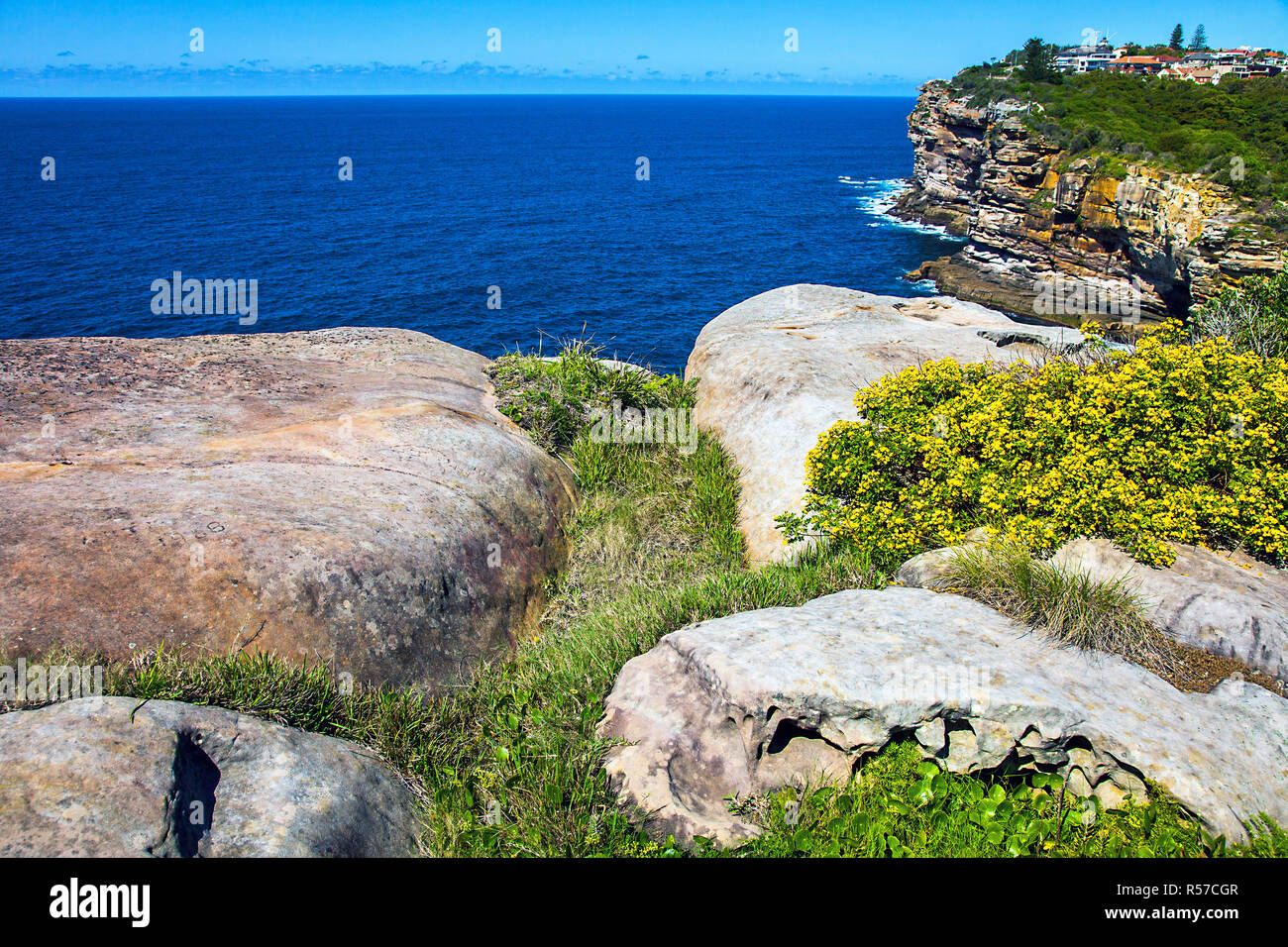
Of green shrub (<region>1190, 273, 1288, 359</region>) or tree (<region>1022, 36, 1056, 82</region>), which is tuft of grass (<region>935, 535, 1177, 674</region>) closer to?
green shrub (<region>1190, 273, 1288, 359</region>)

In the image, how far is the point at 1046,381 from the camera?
9508mm

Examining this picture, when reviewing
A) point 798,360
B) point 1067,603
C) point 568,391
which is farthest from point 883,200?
point 1067,603

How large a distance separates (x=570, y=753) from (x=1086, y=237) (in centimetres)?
5589

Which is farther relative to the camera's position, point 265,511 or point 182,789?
point 265,511

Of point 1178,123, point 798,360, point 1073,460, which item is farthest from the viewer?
point 1178,123

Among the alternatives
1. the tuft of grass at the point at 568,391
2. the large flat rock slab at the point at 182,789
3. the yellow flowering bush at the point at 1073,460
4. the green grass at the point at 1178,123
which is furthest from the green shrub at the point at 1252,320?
the green grass at the point at 1178,123

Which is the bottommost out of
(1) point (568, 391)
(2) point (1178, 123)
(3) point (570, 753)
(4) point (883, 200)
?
(3) point (570, 753)

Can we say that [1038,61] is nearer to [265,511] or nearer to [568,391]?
[568,391]

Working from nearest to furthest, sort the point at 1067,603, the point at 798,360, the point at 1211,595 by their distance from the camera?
the point at 1067,603
the point at 1211,595
the point at 798,360

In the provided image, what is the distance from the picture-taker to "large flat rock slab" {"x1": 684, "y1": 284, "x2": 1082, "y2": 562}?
11.1 meters

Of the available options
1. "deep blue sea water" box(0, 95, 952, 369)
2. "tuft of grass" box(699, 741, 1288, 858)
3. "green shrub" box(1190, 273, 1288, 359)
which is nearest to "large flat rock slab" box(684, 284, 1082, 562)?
"green shrub" box(1190, 273, 1288, 359)

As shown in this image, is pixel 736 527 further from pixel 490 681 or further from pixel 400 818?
pixel 400 818

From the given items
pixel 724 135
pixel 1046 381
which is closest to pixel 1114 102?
pixel 1046 381

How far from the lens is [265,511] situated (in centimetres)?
766
